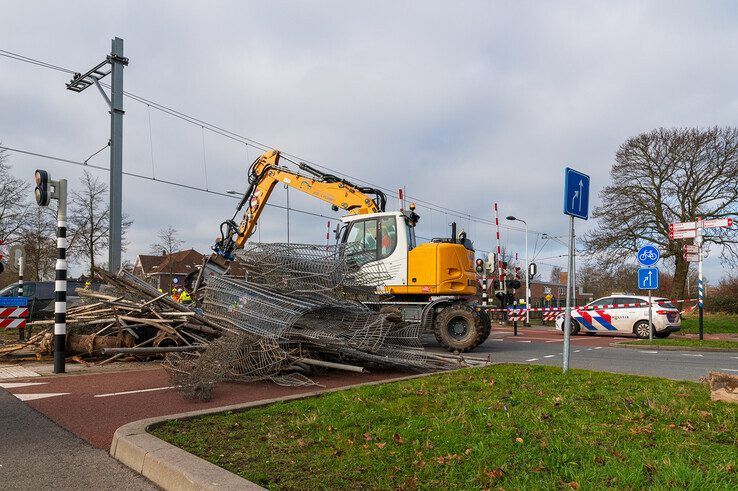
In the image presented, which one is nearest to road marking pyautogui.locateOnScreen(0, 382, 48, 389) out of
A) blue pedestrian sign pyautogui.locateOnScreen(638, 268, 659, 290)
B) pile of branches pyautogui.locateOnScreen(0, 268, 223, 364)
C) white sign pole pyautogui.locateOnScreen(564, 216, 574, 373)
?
pile of branches pyautogui.locateOnScreen(0, 268, 223, 364)

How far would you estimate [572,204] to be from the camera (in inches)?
292

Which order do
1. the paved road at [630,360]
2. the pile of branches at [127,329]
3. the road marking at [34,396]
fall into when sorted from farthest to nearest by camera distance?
the paved road at [630,360], the pile of branches at [127,329], the road marking at [34,396]

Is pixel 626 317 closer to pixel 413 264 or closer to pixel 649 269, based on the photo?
pixel 649 269

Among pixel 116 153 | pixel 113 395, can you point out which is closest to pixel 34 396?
pixel 113 395

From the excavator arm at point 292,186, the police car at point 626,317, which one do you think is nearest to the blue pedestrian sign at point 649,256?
the police car at point 626,317

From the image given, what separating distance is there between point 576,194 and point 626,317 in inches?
553

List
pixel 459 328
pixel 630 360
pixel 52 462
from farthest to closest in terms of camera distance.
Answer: pixel 459 328 < pixel 630 360 < pixel 52 462

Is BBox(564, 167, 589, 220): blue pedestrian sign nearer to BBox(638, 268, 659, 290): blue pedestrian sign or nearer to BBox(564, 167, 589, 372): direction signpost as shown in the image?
BBox(564, 167, 589, 372): direction signpost

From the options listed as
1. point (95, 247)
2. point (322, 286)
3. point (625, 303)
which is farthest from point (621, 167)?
Result: point (95, 247)

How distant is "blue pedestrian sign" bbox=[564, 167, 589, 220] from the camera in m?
7.31

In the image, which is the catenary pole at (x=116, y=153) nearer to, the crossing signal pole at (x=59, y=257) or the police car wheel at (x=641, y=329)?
the crossing signal pole at (x=59, y=257)

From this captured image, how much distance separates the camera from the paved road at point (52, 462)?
11.9 feet

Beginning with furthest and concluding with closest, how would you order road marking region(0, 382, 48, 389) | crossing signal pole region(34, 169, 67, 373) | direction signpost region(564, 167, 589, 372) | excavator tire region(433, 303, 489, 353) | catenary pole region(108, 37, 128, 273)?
catenary pole region(108, 37, 128, 273) < excavator tire region(433, 303, 489, 353) < crossing signal pole region(34, 169, 67, 373) < direction signpost region(564, 167, 589, 372) < road marking region(0, 382, 48, 389)

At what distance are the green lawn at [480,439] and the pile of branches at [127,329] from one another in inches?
172
